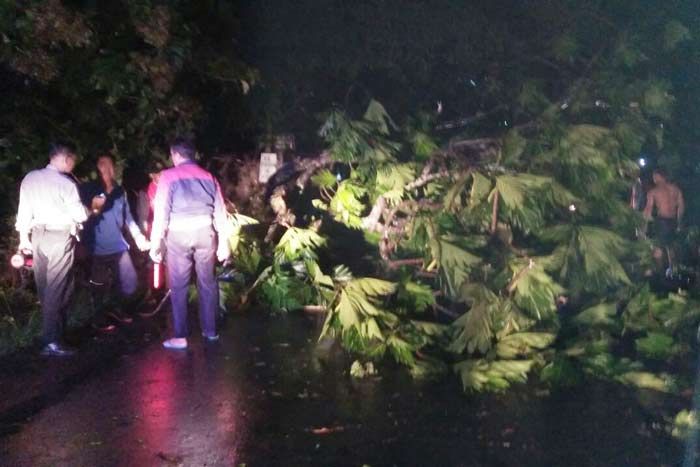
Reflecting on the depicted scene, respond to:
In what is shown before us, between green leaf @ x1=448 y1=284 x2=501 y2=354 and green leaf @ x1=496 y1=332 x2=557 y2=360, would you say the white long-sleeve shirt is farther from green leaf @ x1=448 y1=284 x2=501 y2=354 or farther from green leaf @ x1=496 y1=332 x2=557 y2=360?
green leaf @ x1=496 y1=332 x2=557 y2=360

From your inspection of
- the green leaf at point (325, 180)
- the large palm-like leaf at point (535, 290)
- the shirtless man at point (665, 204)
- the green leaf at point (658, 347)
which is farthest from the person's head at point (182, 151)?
the shirtless man at point (665, 204)

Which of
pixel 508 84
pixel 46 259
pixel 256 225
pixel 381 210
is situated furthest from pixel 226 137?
pixel 46 259

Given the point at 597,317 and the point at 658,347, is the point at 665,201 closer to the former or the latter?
the point at 658,347

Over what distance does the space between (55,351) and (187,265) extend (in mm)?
1374

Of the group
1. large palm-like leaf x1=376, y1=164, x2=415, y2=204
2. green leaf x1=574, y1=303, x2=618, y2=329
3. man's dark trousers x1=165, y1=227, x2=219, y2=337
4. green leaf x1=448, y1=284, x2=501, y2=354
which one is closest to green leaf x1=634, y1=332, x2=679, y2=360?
green leaf x1=574, y1=303, x2=618, y2=329

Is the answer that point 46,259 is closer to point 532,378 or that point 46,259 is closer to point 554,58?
point 532,378

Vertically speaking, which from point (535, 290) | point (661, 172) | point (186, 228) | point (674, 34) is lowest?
point (535, 290)

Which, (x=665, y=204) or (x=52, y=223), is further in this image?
(x=665, y=204)

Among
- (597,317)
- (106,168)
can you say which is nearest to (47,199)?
(106,168)

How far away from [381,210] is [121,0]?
357 cm

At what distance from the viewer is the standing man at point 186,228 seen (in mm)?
8016

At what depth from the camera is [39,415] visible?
6.62 m

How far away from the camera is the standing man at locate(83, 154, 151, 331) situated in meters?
9.02

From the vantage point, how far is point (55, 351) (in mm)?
8078
